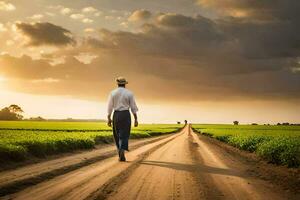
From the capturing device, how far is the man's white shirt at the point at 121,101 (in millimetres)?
14594

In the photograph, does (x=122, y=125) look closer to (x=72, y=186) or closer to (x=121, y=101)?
(x=121, y=101)

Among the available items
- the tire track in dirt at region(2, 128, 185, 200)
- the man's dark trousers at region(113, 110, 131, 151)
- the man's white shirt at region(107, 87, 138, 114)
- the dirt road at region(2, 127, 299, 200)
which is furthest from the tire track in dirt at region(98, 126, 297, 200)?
the man's white shirt at region(107, 87, 138, 114)

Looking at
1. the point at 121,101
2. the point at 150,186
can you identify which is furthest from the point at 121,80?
the point at 150,186

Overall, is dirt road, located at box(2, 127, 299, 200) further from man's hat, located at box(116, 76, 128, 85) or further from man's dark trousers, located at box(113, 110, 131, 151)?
man's hat, located at box(116, 76, 128, 85)

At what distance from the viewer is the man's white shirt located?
14594 millimetres

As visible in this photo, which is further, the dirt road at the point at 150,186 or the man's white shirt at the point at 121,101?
the man's white shirt at the point at 121,101

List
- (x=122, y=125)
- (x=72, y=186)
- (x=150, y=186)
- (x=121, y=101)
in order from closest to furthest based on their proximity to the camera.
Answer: (x=72, y=186) < (x=150, y=186) < (x=122, y=125) < (x=121, y=101)

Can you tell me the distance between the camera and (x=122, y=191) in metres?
7.82

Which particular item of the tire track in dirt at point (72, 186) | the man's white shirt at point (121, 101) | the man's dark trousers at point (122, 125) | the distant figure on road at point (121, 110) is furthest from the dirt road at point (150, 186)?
the man's white shirt at point (121, 101)

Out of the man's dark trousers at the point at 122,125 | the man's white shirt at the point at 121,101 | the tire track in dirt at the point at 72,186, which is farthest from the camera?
the man's white shirt at the point at 121,101

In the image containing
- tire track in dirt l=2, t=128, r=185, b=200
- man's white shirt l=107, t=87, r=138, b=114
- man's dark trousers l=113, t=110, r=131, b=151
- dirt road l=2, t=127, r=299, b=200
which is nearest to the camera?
tire track in dirt l=2, t=128, r=185, b=200

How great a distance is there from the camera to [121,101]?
47.9ft

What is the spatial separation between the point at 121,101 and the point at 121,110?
13.0 inches

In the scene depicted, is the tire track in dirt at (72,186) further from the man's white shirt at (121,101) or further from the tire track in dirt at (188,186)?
the man's white shirt at (121,101)
